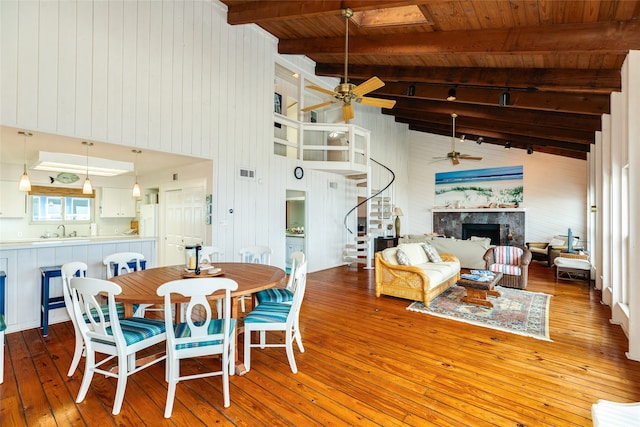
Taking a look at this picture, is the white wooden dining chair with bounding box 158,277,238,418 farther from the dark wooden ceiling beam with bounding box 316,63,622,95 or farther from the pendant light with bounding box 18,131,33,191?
the dark wooden ceiling beam with bounding box 316,63,622,95

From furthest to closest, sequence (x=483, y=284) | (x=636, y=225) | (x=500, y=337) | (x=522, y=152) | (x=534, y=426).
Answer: (x=522, y=152)
(x=483, y=284)
(x=500, y=337)
(x=636, y=225)
(x=534, y=426)

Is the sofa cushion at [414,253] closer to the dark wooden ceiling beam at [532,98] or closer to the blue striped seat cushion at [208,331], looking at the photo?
the dark wooden ceiling beam at [532,98]

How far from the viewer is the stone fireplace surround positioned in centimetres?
919

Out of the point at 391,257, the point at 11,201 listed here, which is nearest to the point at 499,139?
the point at 391,257

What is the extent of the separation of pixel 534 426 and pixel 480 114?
258 inches

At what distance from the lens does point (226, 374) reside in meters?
2.16

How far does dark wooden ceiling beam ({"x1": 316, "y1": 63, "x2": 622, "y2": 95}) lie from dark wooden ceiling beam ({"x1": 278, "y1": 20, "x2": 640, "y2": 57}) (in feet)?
2.98

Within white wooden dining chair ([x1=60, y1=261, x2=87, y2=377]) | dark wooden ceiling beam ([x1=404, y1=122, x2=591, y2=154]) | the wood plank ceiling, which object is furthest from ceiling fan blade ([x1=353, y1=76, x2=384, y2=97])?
dark wooden ceiling beam ([x1=404, y1=122, x2=591, y2=154])

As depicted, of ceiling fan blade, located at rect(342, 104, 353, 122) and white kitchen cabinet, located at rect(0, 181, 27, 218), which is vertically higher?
ceiling fan blade, located at rect(342, 104, 353, 122)

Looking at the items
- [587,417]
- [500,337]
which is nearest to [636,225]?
[500,337]

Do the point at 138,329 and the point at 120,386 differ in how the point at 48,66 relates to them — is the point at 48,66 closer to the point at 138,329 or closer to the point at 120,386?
the point at 138,329

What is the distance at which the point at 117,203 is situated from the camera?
22.2 ft

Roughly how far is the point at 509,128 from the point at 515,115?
1.02 metres

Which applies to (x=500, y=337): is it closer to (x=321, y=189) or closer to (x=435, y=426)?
(x=435, y=426)
